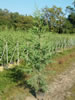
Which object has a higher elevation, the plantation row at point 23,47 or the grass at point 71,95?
the plantation row at point 23,47

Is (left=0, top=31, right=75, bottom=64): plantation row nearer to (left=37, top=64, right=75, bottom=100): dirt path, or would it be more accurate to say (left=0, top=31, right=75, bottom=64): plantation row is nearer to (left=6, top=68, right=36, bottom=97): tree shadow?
(left=6, top=68, right=36, bottom=97): tree shadow

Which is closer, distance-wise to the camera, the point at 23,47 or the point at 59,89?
the point at 23,47

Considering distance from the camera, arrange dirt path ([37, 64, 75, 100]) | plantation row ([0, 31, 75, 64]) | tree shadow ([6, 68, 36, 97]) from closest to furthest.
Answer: plantation row ([0, 31, 75, 64])
dirt path ([37, 64, 75, 100])
tree shadow ([6, 68, 36, 97])

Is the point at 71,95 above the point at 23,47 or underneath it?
underneath

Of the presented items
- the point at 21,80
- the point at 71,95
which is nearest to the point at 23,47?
the point at 21,80

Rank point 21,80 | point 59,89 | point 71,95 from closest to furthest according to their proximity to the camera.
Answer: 1. point 71,95
2. point 59,89
3. point 21,80

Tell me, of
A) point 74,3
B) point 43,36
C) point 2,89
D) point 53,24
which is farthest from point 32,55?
point 74,3

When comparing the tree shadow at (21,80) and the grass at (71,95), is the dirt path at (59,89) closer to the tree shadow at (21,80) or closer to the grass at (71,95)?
the grass at (71,95)

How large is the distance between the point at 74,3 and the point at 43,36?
5748cm

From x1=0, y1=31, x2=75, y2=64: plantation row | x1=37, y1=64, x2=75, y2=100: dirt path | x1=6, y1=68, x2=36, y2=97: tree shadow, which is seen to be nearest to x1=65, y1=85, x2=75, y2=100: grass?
x1=37, y1=64, x2=75, y2=100: dirt path

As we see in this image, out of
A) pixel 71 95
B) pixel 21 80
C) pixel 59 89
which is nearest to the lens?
pixel 71 95

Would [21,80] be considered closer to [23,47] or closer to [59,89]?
[59,89]

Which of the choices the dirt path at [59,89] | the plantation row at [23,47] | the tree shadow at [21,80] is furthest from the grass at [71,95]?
the plantation row at [23,47]

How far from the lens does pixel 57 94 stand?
462 cm
